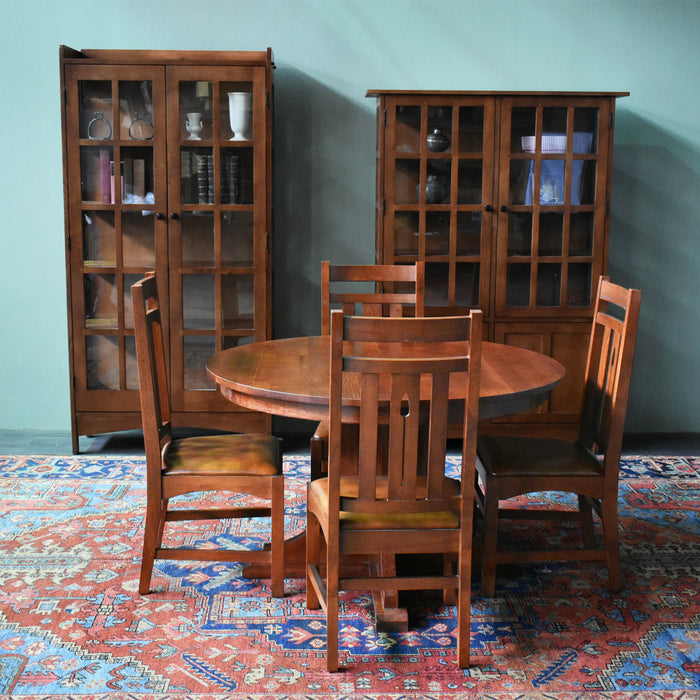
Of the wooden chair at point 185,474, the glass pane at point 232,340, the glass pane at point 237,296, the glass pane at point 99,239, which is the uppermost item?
the glass pane at point 99,239

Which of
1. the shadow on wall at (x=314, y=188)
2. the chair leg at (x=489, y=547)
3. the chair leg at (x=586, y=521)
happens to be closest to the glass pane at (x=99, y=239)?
the shadow on wall at (x=314, y=188)

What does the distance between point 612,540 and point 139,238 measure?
2579mm

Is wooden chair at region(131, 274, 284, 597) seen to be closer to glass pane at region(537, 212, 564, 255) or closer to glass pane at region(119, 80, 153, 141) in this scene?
glass pane at region(119, 80, 153, 141)

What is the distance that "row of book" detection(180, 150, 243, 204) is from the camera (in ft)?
13.0

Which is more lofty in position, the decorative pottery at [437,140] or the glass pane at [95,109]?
the glass pane at [95,109]

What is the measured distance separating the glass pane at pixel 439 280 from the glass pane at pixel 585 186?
2.33ft

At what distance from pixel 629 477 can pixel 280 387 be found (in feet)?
6.95

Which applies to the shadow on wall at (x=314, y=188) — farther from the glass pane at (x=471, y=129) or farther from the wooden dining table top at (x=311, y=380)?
the wooden dining table top at (x=311, y=380)

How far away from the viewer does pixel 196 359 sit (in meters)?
4.08

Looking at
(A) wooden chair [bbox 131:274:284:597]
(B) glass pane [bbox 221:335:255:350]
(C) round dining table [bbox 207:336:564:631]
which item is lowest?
(A) wooden chair [bbox 131:274:284:597]

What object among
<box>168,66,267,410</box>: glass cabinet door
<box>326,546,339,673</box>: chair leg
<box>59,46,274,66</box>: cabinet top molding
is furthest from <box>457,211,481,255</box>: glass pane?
<box>326,546,339,673</box>: chair leg

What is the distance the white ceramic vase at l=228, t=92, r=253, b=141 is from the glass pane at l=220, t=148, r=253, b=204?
7cm

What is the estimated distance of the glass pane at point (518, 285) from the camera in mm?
4094

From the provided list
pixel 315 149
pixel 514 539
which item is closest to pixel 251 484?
pixel 514 539
